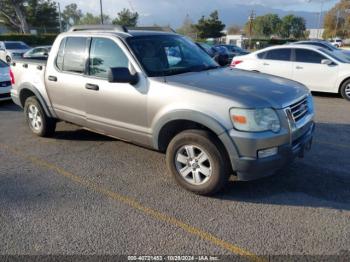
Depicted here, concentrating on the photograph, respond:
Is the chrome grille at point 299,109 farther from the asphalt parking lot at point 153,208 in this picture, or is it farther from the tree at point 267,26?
the tree at point 267,26

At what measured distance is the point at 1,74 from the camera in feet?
30.0

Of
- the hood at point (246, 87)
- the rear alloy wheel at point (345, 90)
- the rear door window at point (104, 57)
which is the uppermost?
the rear door window at point (104, 57)

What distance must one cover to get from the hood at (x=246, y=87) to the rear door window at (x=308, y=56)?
19.7ft

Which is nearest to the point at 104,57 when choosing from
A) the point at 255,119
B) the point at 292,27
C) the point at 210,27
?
the point at 255,119

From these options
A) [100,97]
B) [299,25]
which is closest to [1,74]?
[100,97]

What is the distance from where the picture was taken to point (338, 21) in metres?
80.7

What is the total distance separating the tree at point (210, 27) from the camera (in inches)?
2581

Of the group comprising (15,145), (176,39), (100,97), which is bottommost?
(15,145)

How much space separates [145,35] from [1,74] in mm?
6298

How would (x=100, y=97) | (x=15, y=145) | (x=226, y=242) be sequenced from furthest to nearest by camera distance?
1. (x=15, y=145)
2. (x=100, y=97)
3. (x=226, y=242)

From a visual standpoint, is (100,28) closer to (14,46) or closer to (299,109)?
(299,109)

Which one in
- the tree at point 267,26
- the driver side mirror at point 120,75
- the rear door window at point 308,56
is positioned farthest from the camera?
the tree at point 267,26

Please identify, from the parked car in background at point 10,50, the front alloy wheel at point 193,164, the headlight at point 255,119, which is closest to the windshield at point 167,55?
the front alloy wheel at point 193,164

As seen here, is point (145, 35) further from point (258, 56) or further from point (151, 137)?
point (258, 56)
